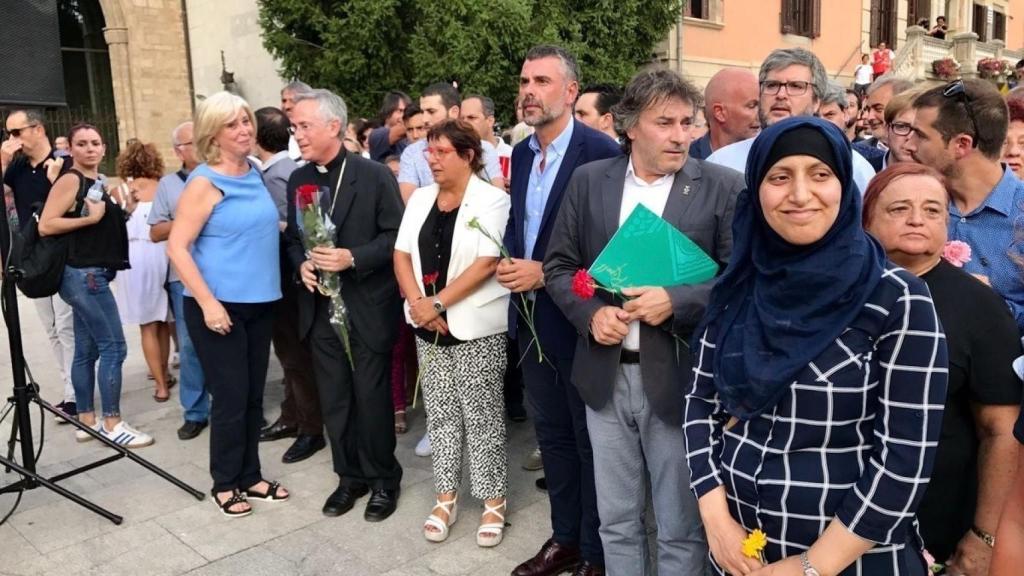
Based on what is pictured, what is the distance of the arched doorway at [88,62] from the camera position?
16953mm

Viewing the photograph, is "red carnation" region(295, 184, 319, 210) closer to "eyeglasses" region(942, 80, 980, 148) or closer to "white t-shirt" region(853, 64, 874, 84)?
"eyeglasses" region(942, 80, 980, 148)

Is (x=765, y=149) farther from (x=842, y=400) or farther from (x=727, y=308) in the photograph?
(x=842, y=400)

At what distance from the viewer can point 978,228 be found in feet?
7.93

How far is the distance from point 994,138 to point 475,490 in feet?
8.35

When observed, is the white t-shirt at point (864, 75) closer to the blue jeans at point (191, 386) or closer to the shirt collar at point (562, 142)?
the shirt collar at point (562, 142)

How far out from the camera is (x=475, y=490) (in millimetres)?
3559

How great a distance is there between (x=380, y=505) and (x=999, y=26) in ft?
112

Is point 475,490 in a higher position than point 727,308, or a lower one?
lower

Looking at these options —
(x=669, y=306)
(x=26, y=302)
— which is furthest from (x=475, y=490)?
(x=26, y=302)

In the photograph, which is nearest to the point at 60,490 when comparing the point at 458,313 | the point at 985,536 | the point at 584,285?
the point at 458,313

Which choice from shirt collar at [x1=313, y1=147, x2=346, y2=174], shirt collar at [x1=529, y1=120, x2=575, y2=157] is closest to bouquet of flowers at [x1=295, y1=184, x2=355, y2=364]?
shirt collar at [x1=313, y1=147, x2=346, y2=174]

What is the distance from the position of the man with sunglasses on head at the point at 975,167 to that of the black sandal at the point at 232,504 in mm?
3402

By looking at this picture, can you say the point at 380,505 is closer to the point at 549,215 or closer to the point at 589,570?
the point at 589,570

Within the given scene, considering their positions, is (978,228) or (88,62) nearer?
(978,228)
